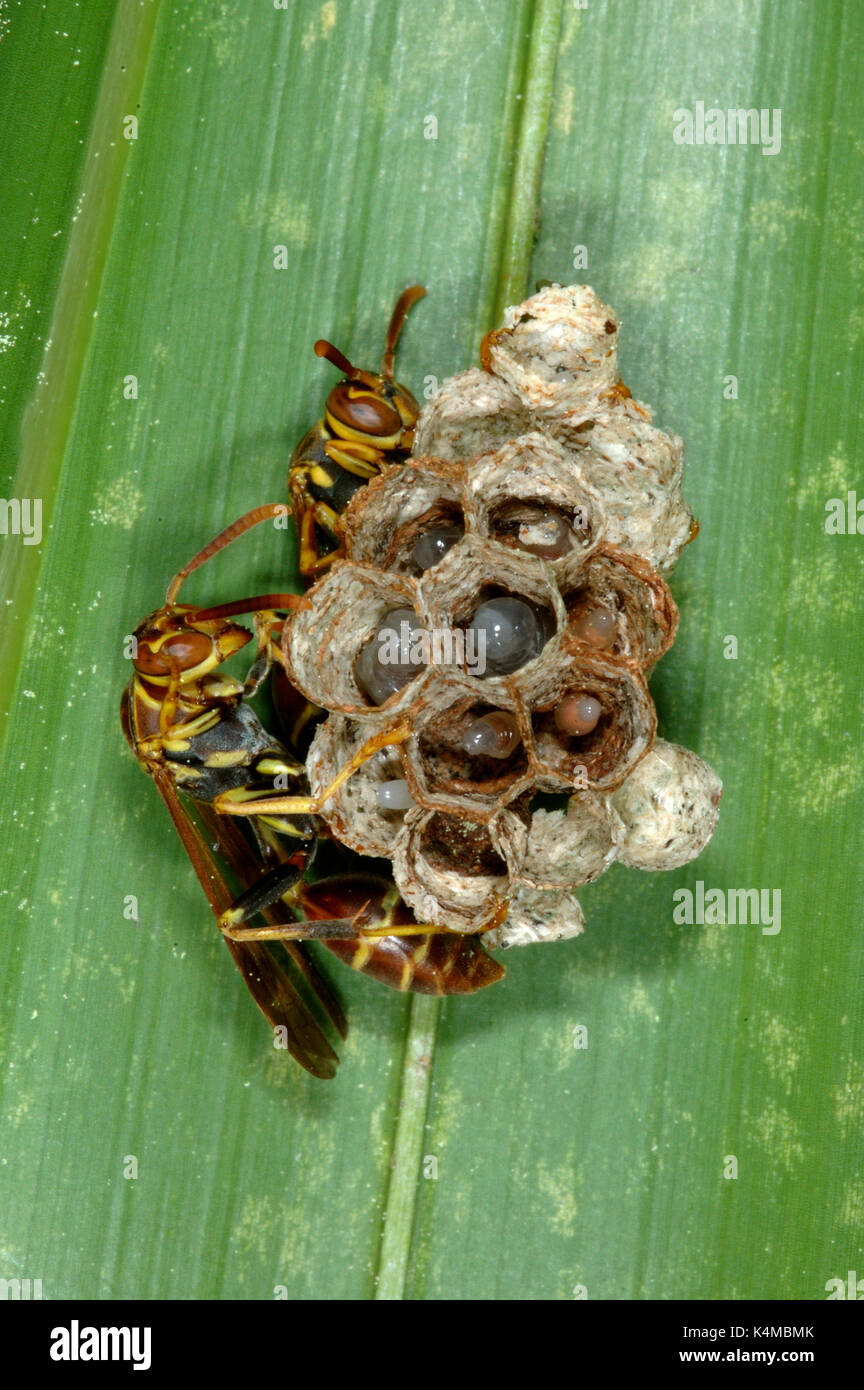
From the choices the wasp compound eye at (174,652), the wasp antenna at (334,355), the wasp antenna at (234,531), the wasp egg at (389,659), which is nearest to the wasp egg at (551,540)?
the wasp egg at (389,659)

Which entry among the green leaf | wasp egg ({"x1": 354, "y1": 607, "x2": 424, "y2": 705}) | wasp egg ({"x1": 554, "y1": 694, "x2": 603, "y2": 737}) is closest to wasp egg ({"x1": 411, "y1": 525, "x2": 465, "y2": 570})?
wasp egg ({"x1": 354, "y1": 607, "x2": 424, "y2": 705})

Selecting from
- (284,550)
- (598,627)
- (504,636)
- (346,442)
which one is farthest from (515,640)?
(284,550)

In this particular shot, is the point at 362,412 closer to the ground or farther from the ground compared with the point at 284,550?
farther from the ground

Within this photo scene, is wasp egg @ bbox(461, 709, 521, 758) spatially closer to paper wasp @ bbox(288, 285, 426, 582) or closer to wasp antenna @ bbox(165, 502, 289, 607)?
paper wasp @ bbox(288, 285, 426, 582)

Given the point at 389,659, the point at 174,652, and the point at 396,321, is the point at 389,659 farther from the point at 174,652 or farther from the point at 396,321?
the point at 396,321

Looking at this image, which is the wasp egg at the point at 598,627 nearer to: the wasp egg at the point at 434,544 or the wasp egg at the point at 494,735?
the wasp egg at the point at 494,735
